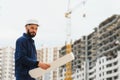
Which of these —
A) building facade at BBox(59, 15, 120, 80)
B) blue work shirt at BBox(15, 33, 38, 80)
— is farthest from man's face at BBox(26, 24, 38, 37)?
building facade at BBox(59, 15, 120, 80)

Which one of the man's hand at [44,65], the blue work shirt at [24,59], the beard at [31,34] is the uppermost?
the beard at [31,34]

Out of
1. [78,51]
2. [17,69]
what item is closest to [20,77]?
[17,69]

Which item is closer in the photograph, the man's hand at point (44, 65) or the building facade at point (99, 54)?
the man's hand at point (44, 65)

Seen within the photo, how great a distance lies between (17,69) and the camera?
6.02 meters

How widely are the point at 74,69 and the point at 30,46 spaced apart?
6859 inches

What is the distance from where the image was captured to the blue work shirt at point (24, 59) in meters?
6.02

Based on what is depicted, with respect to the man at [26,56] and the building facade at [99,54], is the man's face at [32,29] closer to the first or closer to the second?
the man at [26,56]

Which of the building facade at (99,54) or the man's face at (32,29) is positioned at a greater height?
the building facade at (99,54)

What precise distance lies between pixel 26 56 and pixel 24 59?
7cm

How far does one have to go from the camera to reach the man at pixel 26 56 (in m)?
5.99

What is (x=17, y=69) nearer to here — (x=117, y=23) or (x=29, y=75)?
(x=29, y=75)

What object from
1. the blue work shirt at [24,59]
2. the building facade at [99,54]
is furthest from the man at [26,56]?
the building facade at [99,54]

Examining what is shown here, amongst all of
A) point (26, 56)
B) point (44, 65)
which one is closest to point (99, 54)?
Result: point (26, 56)

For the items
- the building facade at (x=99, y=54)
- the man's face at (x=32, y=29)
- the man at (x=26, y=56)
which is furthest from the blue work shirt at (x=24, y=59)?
the building facade at (x=99, y=54)
